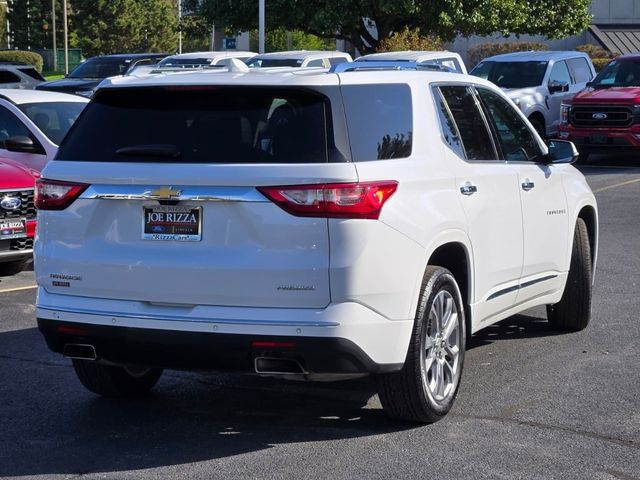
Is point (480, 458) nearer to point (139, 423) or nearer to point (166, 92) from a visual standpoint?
point (139, 423)

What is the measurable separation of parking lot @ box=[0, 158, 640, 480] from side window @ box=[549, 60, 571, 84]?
54.6 feet

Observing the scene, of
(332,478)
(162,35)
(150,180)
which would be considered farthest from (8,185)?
(162,35)

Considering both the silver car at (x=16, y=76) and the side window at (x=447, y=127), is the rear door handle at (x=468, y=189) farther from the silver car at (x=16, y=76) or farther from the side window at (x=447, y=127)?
the silver car at (x=16, y=76)

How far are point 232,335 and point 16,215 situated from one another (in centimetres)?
579

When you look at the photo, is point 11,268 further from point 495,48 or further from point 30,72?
point 495,48

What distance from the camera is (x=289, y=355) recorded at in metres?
5.63

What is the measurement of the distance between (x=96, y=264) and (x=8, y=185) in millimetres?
5304

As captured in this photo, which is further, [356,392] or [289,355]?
[356,392]

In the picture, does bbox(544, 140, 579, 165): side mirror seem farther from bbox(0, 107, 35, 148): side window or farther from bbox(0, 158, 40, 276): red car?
bbox(0, 107, 35, 148): side window

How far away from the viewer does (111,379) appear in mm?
6801

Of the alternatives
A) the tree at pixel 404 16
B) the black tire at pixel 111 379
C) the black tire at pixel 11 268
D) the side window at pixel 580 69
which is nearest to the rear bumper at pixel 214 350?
the black tire at pixel 111 379

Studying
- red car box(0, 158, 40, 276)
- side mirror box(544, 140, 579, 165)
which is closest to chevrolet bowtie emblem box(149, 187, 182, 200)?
side mirror box(544, 140, 579, 165)

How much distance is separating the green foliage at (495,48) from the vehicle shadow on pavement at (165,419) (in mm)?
46914

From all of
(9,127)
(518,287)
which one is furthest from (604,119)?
(518,287)
